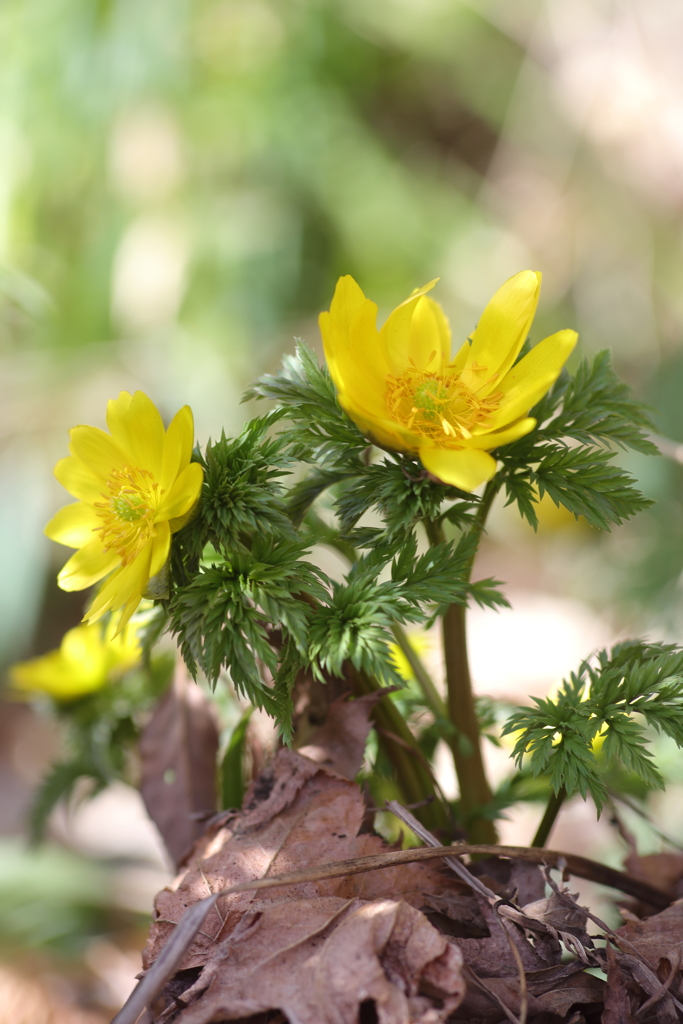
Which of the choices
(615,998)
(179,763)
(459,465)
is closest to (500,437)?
(459,465)

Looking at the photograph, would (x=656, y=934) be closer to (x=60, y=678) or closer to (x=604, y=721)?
(x=604, y=721)

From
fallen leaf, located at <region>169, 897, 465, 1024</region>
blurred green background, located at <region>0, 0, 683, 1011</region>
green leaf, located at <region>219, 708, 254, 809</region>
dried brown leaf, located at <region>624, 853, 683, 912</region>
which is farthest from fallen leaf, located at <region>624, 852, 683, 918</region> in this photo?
blurred green background, located at <region>0, 0, 683, 1011</region>

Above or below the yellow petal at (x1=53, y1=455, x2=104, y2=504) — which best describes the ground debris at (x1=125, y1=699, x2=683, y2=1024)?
below

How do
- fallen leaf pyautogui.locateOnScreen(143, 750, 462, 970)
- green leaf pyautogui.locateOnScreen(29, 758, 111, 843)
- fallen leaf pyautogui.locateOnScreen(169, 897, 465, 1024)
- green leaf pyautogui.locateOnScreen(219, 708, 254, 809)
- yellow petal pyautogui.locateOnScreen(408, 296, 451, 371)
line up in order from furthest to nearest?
1. green leaf pyautogui.locateOnScreen(29, 758, 111, 843)
2. green leaf pyautogui.locateOnScreen(219, 708, 254, 809)
3. yellow petal pyautogui.locateOnScreen(408, 296, 451, 371)
4. fallen leaf pyautogui.locateOnScreen(143, 750, 462, 970)
5. fallen leaf pyautogui.locateOnScreen(169, 897, 465, 1024)

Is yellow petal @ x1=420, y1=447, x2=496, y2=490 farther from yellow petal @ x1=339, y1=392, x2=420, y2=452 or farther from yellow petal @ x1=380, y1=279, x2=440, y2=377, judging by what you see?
yellow petal @ x1=380, y1=279, x2=440, y2=377

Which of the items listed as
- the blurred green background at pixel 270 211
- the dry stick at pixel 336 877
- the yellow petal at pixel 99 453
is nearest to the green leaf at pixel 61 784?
the dry stick at pixel 336 877

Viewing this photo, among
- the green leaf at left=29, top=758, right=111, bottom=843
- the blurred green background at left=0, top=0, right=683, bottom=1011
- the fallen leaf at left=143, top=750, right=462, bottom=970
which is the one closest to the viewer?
the fallen leaf at left=143, top=750, right=462, bottom=970

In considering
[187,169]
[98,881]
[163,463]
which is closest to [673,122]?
[187,169]
